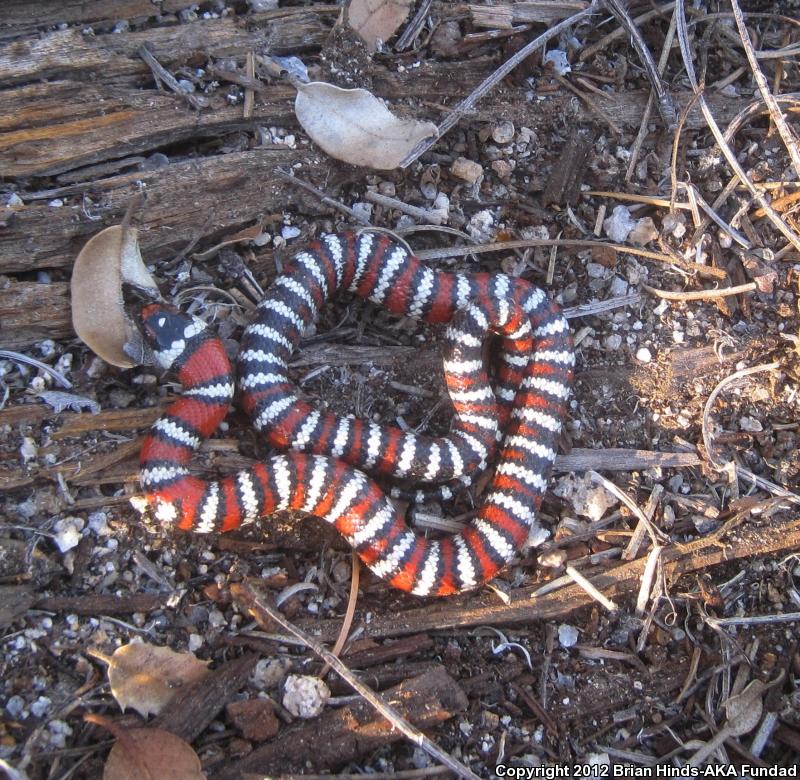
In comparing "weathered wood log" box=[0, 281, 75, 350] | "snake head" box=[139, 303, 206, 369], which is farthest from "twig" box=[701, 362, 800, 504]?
"weathered wood log" box=[0, 281, 75, 350]

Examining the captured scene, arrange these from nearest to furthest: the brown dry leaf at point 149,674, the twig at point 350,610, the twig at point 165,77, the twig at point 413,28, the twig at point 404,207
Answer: the brown dry leaf at point 149,674 < the twig at point 350,610 < the twig at point 165,77 < the twig at point 413,28 < the twig at point 404,207

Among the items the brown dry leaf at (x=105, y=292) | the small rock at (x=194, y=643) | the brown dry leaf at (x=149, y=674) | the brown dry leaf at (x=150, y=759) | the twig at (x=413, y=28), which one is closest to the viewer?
the brown dry leaf at (x=150, y=759)

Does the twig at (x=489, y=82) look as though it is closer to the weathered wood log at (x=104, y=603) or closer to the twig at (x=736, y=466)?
the twig at (x=736, y=466)

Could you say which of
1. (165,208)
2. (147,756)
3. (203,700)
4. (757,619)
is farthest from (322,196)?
(757,619)

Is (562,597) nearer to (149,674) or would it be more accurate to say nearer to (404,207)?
(149,674)

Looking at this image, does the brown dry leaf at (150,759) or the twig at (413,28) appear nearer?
the brown dry leaf at (150,759)

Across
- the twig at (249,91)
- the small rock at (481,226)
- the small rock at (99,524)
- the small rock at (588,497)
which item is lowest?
the small rock at (588,497)

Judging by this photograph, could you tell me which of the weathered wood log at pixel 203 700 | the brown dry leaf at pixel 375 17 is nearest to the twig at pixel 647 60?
the brown dry leaf at pixel 375 17
